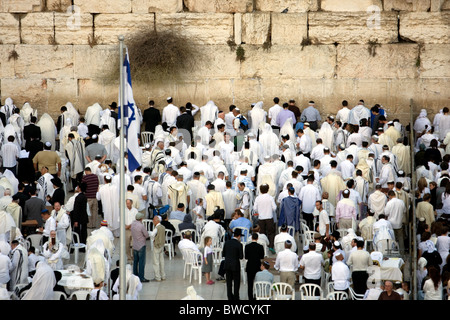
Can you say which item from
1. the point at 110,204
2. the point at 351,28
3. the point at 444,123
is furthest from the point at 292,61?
the point at 110,204

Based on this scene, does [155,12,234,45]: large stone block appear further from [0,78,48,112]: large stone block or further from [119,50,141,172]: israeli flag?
[119,50,141,172]: israeli flag

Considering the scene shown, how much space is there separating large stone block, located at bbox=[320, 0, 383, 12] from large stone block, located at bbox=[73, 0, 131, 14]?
196 inches

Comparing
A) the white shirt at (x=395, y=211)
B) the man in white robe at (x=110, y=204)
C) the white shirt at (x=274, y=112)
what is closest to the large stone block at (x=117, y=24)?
the white shirt at (x=274, y=112)

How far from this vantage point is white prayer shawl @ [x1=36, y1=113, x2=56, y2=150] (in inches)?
1024

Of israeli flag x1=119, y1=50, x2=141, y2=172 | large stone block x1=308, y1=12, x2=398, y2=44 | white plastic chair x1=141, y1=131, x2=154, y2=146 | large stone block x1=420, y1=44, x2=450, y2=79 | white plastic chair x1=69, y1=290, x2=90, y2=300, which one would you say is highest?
large stone block x1=308, y1=12, x2=398, y2=44

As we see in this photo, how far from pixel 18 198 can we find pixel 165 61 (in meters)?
7.90

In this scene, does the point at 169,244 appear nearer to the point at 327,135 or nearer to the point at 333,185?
the point at 333,185

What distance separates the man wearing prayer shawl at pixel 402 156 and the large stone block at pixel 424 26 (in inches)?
182

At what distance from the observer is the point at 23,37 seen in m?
28.5

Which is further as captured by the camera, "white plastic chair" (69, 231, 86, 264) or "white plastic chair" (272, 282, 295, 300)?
"white plastic chair" (69, 231, 86, 264)

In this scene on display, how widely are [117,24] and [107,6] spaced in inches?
20.7

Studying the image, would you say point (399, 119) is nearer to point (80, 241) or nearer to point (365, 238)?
point (365, 238)

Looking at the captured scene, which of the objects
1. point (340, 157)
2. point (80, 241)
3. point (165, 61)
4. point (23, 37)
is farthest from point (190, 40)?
point (80, 241)

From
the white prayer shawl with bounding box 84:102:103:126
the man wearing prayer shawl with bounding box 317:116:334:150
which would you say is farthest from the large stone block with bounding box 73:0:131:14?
the man wearing prayer shawl with bounding box 317:116:334:150
